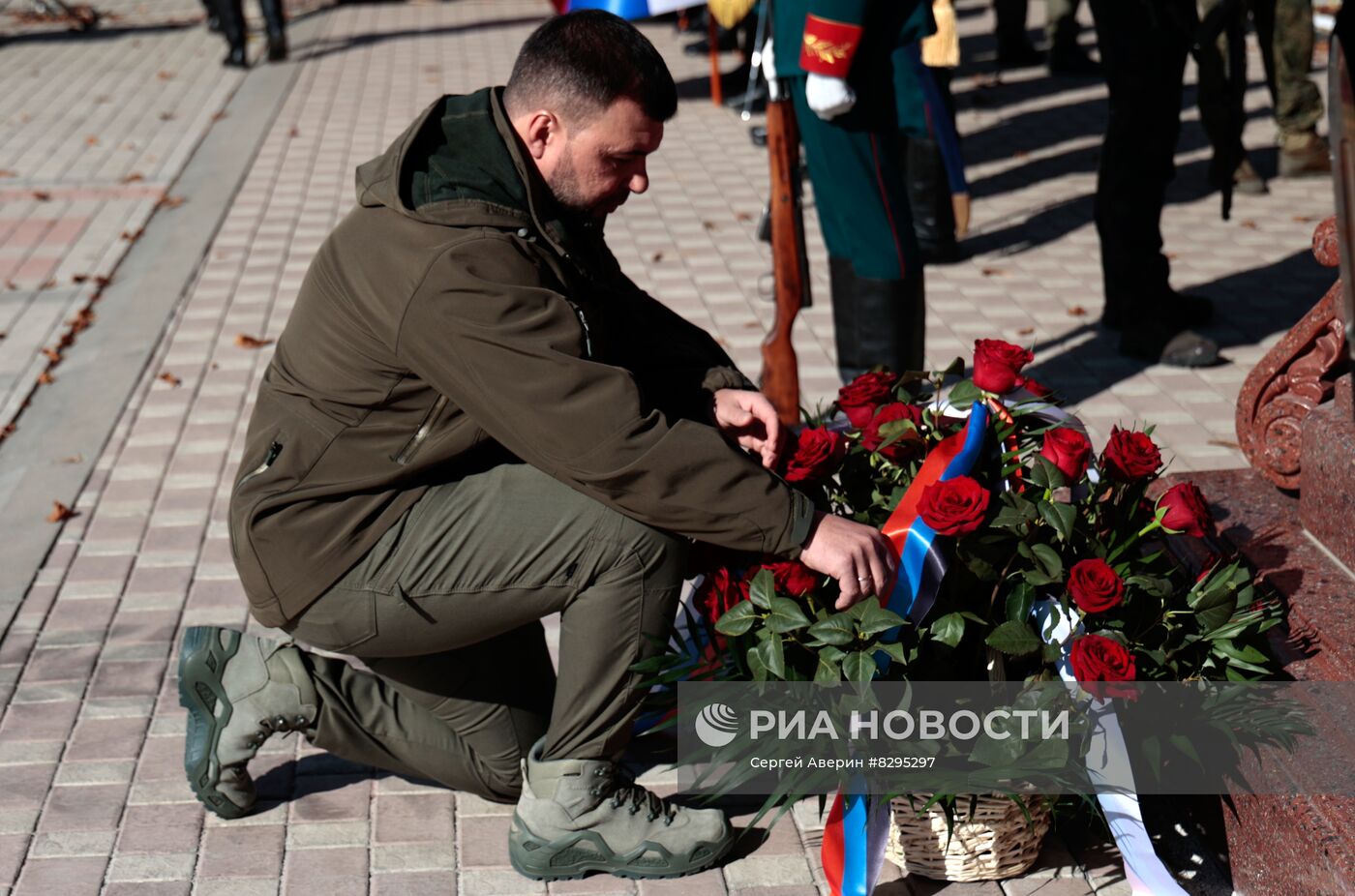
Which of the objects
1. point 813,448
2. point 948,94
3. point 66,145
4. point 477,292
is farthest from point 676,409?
point 66,145

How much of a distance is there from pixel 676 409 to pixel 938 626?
0.70 metres

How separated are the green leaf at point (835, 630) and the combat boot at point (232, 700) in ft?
3.39

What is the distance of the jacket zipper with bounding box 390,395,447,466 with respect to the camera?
258 cm

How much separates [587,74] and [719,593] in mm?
902

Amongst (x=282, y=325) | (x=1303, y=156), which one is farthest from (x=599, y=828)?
(x=1303, y=156)

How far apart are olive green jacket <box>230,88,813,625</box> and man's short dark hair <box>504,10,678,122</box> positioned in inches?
3.3

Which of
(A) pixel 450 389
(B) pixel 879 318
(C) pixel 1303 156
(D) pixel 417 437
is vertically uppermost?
(A) pixel 450 389

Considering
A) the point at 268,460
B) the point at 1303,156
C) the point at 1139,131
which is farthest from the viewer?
the point at 1303,156

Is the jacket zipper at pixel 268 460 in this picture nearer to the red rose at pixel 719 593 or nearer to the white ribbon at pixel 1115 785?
the red rose at pixel 719 593

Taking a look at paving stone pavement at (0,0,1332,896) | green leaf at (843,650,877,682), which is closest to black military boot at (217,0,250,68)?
paving stone pavement at (0,0,1332,896)

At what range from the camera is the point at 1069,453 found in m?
2.56

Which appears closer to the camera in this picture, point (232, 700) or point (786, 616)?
point (786, 616)

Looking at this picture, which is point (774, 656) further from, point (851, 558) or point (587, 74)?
point (587, 74)

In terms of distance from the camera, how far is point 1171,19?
16.2 ft
